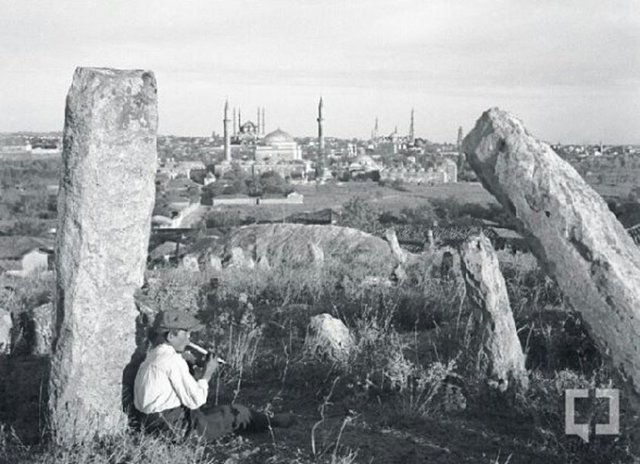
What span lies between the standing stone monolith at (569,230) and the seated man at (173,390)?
6.55 feet

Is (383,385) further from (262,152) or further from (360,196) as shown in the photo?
(262,152)

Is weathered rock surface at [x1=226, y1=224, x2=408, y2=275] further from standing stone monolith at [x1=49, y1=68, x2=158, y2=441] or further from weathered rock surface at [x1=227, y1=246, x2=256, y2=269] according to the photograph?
standing stone monolith at [x1=49, y1=68, x2=158, y2=441]

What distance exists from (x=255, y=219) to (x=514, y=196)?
4206 cm

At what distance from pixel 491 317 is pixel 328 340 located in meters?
1.31

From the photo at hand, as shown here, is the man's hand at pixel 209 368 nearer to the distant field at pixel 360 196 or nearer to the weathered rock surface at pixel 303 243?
the weathered rock surface at pixel 303 243

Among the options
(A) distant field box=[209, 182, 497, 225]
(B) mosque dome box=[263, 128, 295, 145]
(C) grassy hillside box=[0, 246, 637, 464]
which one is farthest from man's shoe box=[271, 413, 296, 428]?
(B) mosque dome box=[263, 128, 295, 145]

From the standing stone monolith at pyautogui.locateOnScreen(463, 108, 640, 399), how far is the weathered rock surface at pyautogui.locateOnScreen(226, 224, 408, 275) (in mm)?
8777

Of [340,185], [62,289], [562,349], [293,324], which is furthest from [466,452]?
[340,185]

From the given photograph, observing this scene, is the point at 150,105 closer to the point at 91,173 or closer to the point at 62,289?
the point at 91,173

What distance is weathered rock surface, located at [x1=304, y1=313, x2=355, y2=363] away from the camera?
602 cm

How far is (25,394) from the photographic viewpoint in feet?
18.4

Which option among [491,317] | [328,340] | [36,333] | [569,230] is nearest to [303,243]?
[36,333]

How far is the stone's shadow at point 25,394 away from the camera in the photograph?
16.0 ft

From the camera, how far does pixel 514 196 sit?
3.66 m
